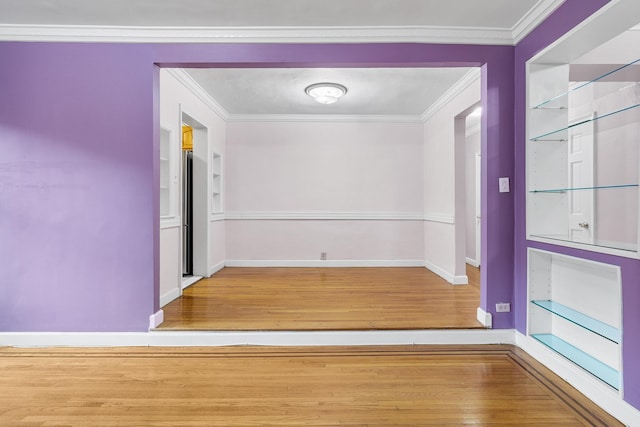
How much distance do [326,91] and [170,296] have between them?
9.67ft

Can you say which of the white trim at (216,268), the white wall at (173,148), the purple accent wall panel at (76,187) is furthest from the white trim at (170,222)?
the white trim at (216,268)

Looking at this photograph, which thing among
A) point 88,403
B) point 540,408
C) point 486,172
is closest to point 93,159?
point 88,403

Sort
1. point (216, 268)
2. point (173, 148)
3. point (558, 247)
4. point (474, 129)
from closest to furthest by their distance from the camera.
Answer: point (558, 247), point (173, 148), point (216, 268), point (474, 129)

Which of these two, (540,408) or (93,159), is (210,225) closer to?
(93,159)

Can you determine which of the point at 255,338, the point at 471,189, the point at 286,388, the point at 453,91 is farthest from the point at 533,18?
the point at 471,189

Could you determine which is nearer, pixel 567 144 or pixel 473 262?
pixel 567 144

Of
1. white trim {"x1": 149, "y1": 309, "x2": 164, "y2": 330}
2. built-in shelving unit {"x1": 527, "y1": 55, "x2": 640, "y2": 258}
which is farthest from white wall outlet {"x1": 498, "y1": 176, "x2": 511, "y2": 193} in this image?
white trim {"x1": 149, "y1": 309, "x2": 164, "y2": 330}

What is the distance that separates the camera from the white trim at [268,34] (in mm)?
2756

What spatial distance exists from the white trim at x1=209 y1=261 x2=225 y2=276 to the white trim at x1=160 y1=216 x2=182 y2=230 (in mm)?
1240

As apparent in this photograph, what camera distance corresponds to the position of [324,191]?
561 cm

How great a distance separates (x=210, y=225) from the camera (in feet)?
15.9

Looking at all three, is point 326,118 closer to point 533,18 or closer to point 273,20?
point 273,20

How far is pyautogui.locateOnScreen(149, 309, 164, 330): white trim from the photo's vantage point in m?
2.81

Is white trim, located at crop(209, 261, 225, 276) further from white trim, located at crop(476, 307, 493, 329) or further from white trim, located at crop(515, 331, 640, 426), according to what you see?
white trim, located at crop(515, 331, 640, 426)
